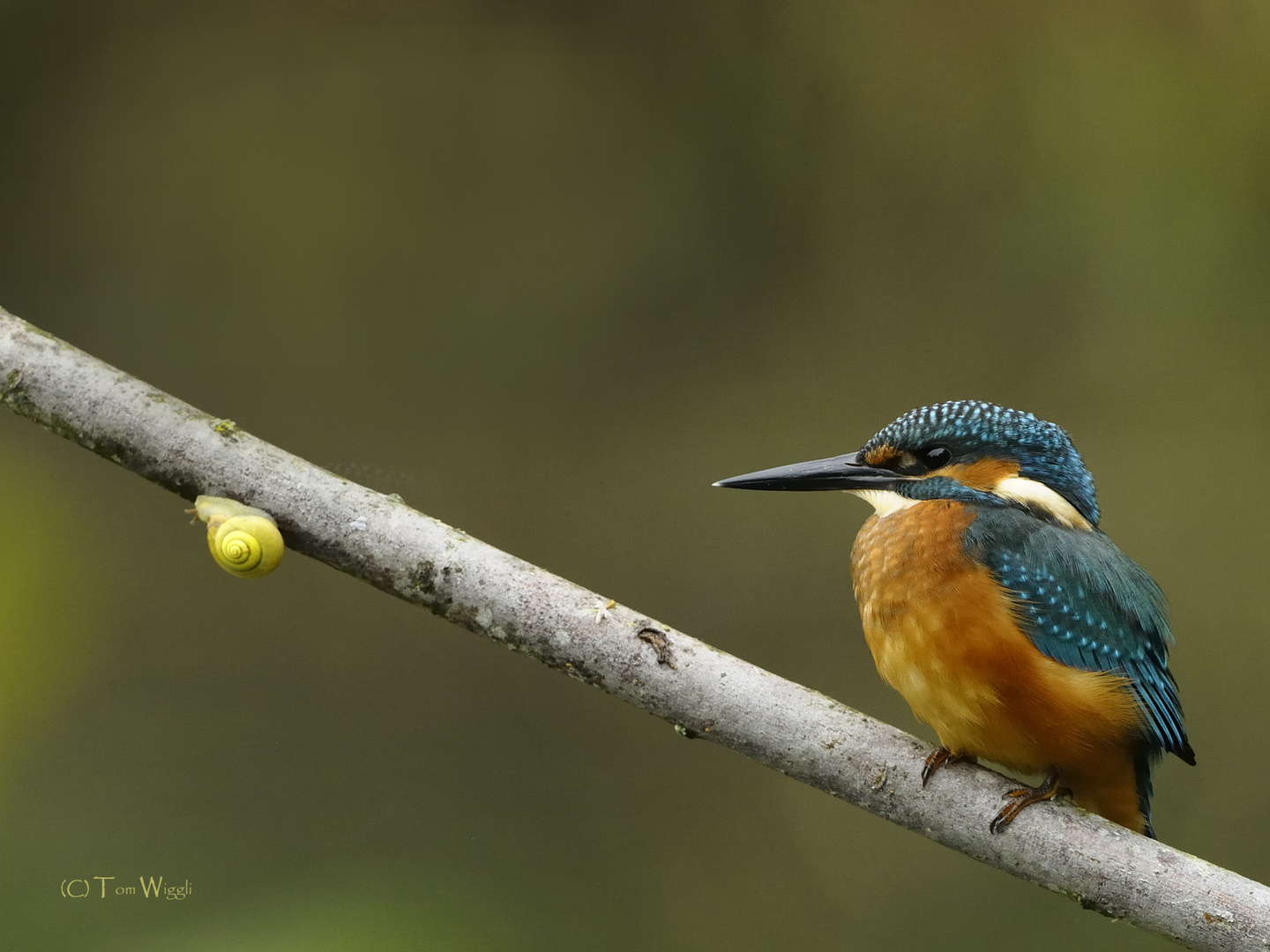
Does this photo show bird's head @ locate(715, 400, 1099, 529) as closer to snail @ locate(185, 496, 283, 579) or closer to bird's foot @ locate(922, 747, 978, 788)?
bird's foot @ locate(922, 747, 978, 788)

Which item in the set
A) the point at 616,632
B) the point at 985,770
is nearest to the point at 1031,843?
the point at 985,770

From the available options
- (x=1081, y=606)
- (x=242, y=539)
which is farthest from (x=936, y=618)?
(x=242, y=539)

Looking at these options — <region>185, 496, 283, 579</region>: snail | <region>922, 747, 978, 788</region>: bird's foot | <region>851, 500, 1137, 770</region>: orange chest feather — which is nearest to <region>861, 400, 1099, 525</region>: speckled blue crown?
<region>851, 500, 1137, 770</region>: orange chest feather

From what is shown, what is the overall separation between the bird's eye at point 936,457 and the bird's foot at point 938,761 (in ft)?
1.24

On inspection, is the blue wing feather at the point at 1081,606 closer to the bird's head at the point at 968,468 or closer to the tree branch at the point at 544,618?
the bird's head at the point at 968,468

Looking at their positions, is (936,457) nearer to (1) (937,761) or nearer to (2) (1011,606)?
(2) (1011,606)

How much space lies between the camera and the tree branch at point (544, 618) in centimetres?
106

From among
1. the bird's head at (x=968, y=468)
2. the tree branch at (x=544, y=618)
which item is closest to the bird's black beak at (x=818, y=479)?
the bird's head at (x=968, y=468)

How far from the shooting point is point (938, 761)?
1126 millimetres

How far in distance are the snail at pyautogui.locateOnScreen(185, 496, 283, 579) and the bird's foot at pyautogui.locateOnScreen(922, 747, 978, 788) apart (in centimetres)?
67

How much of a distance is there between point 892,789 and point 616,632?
12.5 inches

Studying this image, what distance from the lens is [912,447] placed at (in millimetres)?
1392

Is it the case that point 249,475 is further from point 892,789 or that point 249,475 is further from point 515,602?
point 892,789

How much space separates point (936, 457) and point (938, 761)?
16.6 inches
